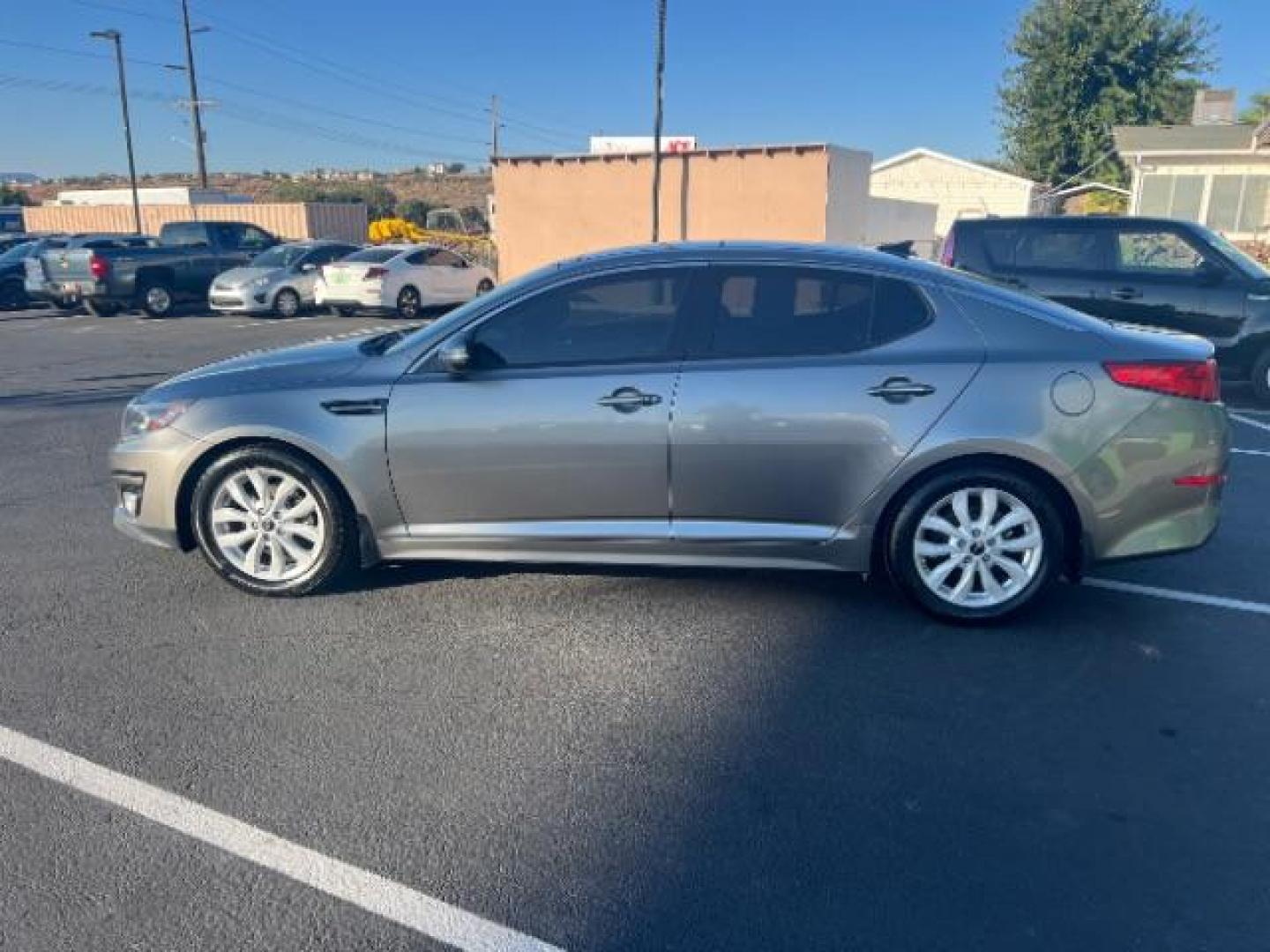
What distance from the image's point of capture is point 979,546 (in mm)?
3965

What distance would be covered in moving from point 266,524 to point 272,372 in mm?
686

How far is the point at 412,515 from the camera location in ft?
13.6

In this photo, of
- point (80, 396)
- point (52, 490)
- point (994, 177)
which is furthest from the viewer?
point (994, 177)

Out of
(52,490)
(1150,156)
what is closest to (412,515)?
(52,490)

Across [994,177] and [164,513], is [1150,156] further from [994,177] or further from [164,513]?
[164,513]

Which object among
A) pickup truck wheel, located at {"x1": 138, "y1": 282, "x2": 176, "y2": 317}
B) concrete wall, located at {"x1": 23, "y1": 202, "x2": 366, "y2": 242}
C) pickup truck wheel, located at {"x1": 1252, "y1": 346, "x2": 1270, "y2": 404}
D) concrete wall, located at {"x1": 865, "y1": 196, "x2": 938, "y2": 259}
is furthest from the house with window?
concrete wall, located at {"x1": 23, "y1": 202, "x2": 366, "y2": 242}

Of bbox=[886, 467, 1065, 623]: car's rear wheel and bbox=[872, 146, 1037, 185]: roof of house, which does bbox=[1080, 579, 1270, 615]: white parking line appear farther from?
bbox=[872, 146, 1037, 185]: roof of house

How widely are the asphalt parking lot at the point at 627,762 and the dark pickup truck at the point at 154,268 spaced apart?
16.4 meters

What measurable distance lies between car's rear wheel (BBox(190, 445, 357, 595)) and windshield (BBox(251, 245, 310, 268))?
15.8m

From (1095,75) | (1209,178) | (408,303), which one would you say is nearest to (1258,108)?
(1095,75)

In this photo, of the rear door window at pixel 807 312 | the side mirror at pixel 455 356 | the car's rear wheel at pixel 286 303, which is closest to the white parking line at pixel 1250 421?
the rear door window at pixel 807 312

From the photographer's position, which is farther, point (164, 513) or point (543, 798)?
point (164, 513)

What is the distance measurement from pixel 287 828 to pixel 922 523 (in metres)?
2.65

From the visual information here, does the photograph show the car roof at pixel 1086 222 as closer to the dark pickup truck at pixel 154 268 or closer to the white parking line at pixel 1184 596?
the white parking line at pixel 1184 596
